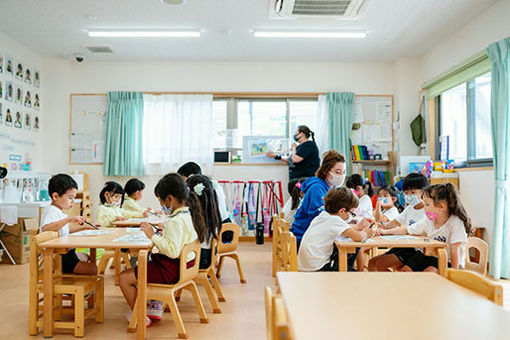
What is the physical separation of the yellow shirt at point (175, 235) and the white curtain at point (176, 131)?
401cm

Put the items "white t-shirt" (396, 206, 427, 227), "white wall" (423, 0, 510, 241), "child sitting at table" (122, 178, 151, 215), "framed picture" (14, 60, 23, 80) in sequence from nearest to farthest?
"white t-shirt" (396, 206, 427, 227)
"white wall" (423, 0, 510, 241)
"child sitting at table" (122, 178, 151, 215)
"framed picture" (14, 60, 23, 80)

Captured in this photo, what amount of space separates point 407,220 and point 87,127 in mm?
5204

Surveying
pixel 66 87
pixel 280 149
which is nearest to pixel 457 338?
pixel 280 149

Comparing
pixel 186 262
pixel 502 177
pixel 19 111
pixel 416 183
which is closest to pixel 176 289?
pixel 186 262

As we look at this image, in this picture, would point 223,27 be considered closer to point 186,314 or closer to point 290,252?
point 186,314

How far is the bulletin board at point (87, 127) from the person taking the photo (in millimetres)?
6656

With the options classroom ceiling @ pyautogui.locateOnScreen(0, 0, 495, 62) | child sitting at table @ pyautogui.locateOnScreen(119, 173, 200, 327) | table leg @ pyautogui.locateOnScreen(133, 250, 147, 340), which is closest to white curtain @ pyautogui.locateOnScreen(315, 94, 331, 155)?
classroom ceiling @ pyautogui.locateOnScreen(0, 0, 495, 62)

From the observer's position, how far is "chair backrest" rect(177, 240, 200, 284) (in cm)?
252

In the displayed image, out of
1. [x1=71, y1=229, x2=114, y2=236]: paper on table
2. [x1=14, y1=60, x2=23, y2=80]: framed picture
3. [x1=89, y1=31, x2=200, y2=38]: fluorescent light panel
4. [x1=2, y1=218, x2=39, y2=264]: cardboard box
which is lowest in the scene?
[x1=2, y1=218, x2=39, y2=264]: cardboard box

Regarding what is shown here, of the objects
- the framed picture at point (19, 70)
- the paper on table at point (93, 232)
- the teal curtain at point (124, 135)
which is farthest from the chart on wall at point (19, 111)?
the paper on table at point (93, 232)

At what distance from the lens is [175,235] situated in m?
2.51

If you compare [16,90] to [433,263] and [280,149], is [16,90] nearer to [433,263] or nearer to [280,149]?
[280,149]

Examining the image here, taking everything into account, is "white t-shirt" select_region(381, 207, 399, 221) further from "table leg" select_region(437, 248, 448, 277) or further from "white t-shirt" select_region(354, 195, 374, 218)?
"table leg" select_region(437, 248, 448, 277)

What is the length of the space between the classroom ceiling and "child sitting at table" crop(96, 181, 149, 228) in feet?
6.42
